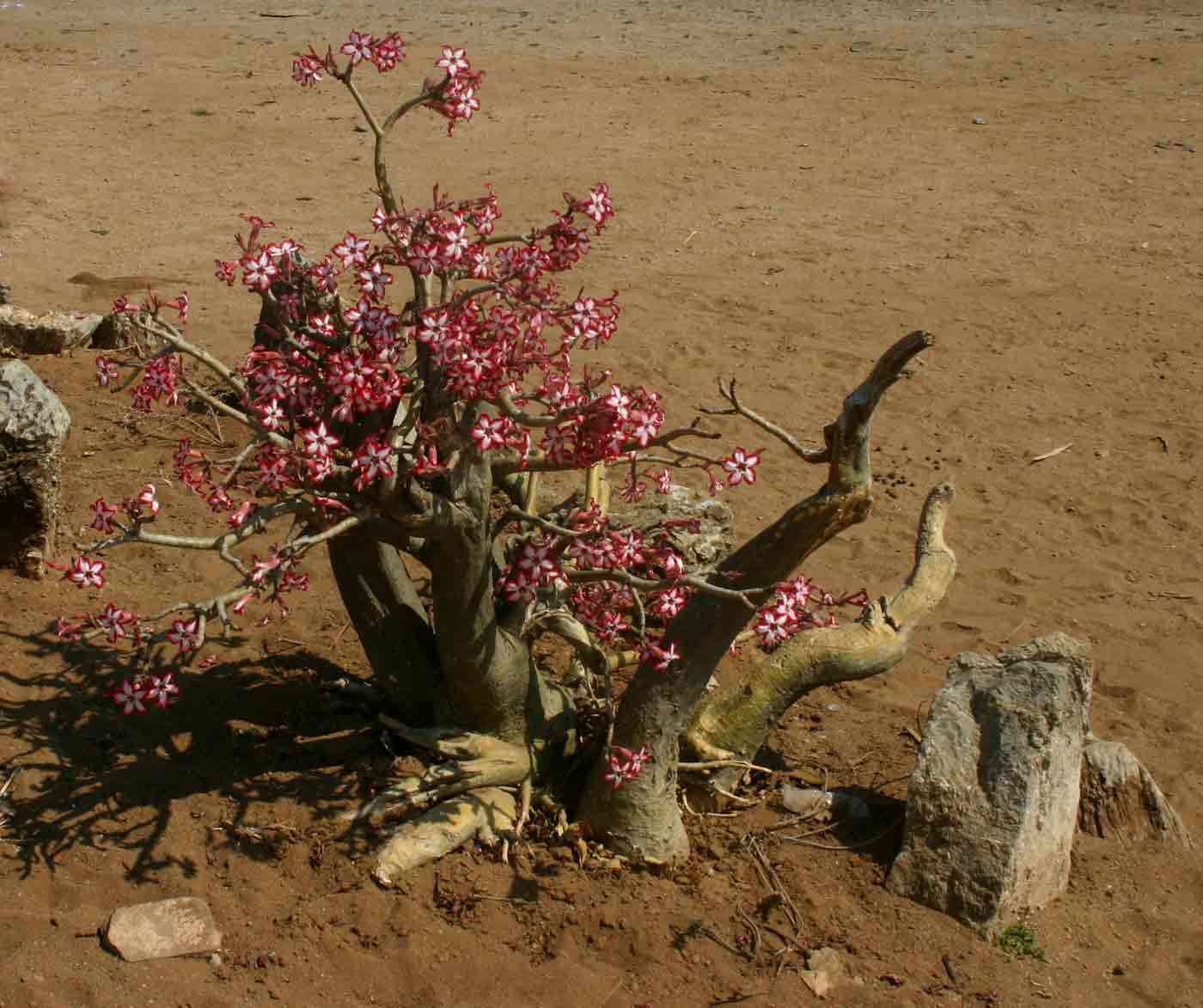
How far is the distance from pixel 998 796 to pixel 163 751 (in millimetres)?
2857

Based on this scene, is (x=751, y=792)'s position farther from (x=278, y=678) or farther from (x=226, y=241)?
(x=226, y=241)

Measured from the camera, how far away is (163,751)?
503 cm

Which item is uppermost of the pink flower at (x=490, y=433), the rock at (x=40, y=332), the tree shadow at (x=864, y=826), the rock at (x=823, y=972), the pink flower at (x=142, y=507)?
the pink flower at (x=490, y=433)

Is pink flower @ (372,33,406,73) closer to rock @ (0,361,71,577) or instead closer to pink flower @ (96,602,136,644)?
pink flower @ (96,602,136,644)

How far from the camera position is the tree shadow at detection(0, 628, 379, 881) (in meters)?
4.63

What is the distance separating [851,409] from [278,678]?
2.64 meters

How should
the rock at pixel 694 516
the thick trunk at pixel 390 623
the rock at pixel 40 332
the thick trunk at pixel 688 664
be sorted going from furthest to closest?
1. the rock at pixel 40 332
2. the rock at pixel 694 516
3. the thick trunk at pixel 390 623
4. the thick trunk at pixel 688 664

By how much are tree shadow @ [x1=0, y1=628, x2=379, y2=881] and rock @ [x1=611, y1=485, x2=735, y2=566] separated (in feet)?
5.55

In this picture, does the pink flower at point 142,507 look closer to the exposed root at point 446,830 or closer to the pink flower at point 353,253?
the pink flower at point 353,253

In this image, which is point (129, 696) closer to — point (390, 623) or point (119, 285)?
point (390, 623)

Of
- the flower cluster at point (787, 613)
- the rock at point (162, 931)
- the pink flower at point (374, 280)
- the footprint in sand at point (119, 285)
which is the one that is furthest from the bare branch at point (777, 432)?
the footprint in sand at point (119, 285)

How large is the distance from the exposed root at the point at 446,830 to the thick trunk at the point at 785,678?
2.34 ft

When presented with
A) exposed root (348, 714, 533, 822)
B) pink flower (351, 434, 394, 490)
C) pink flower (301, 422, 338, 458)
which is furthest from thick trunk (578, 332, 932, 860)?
pink flower (301, 422, 338, 458)

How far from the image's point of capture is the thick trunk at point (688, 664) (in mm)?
4258
